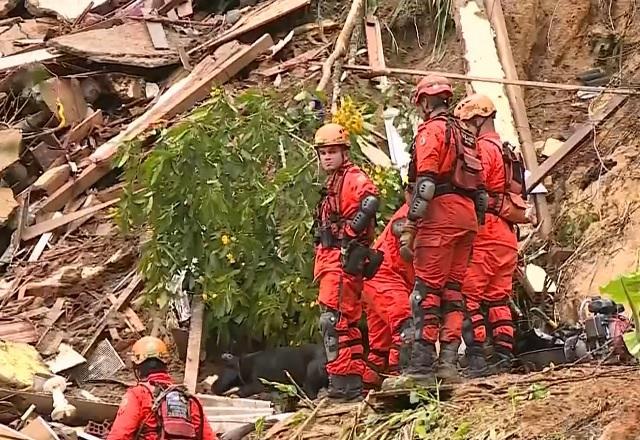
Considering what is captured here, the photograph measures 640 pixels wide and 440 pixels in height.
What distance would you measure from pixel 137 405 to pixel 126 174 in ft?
14.2

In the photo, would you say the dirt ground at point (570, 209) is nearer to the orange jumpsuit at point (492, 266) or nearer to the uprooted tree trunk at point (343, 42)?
the uprooted tree trunk at point (343, 42)

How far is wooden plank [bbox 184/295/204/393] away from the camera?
34.4ft

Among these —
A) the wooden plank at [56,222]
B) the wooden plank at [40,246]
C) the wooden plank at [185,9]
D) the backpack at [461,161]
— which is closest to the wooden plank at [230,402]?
the backpack at [461,161]

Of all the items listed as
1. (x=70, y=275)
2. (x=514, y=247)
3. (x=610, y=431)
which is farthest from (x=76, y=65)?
(x=610, y=431)

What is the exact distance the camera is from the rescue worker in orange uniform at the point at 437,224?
303 inches

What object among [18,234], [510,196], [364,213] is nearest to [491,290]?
[510,196]

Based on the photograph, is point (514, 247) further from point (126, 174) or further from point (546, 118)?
→ point (546, 118)

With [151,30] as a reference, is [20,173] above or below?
below

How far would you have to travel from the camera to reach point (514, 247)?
8805 millimetres

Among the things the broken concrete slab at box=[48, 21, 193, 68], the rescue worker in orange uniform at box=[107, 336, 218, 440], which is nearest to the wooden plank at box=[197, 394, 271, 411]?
the rescue worker in orange uniform at box=[107, 336, 218, 440]

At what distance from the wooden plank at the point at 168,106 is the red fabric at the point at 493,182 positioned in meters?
5.65

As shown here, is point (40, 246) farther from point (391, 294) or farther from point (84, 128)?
point (391, 294)

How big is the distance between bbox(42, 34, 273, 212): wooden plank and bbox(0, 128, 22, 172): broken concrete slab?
0.70 meters

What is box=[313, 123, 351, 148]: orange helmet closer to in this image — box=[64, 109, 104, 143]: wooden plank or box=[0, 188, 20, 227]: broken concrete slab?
box=[0, 188, 20, 227]: broken concrete slab
